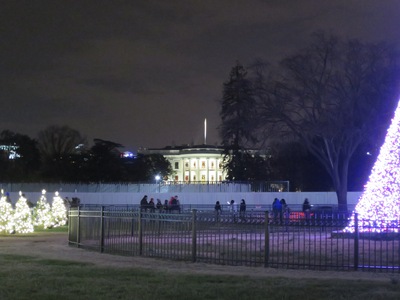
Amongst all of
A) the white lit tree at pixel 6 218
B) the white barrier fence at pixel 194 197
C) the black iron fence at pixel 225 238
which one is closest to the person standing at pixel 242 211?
the black iron fence at pixel 225 238

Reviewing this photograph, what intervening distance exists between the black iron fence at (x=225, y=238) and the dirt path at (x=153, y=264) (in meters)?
0.49

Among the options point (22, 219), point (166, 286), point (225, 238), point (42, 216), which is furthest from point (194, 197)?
point (166, 286)

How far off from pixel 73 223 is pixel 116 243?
3.60 m

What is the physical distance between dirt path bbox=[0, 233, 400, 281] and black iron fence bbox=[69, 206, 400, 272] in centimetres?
49

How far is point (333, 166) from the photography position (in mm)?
51656

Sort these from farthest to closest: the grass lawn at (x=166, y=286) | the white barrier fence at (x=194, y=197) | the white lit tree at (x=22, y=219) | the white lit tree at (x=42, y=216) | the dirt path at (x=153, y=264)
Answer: the white barrier fence at (x=194, y=197), the white lit tree at (x=42, y=216), the white lit tree at (x=22, y=219), the dirt path at (x=153, y=264), the grass lawn at (x=166, y=286)

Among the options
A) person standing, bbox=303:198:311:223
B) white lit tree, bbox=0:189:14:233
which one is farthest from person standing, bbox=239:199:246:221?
white lit tree, bbox=0:189:14:233

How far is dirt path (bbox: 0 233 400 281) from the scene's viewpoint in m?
14.4

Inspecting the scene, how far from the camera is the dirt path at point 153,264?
14367mm

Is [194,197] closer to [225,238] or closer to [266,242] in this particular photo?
[225,238]

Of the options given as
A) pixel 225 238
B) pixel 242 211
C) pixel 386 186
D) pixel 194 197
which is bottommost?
pixel 225 238

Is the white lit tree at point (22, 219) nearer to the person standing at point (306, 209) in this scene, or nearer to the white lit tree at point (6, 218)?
the white lit tree at point (6, 218)

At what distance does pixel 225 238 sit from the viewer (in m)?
20.2

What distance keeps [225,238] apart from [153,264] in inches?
168
